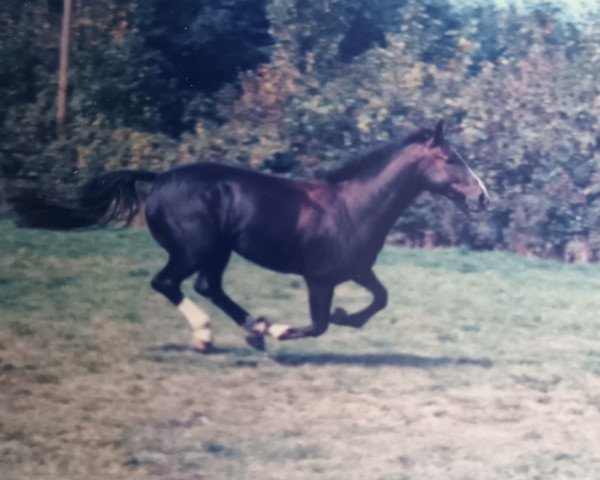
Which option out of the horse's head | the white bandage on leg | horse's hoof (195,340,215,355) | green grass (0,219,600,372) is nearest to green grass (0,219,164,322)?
green grass (0,219,600,372)

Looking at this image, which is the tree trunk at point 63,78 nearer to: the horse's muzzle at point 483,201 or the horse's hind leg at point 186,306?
the horse's hind leg at point 186,306

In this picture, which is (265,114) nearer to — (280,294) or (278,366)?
(280,294)

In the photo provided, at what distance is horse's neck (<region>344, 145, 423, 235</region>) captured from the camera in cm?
333

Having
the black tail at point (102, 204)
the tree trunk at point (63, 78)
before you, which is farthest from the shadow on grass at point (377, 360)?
the tree trunk at point (63, 78)

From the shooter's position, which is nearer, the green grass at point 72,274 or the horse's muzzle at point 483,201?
the green grass at point 72,274

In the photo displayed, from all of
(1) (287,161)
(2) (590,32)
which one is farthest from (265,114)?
(2) (590,32)

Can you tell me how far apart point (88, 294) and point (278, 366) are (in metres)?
0.73

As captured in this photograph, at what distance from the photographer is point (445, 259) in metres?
3.44

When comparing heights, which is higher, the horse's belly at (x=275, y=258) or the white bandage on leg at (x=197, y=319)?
the horse's belly at (x=275, y=258)

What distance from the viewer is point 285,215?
326 cm

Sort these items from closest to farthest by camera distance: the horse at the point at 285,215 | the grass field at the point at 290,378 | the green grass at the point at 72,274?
the grass field at the point at 290,378, the green grass at the point at 72,274, the horse at the point at 285,215

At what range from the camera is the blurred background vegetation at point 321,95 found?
3131mm

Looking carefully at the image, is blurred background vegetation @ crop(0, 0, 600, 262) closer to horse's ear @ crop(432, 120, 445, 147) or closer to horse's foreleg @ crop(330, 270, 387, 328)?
horse's ear @ crop(432, 120, 445, 147)

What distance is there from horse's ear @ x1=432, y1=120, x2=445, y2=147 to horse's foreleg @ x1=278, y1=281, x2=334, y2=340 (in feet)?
2.26
